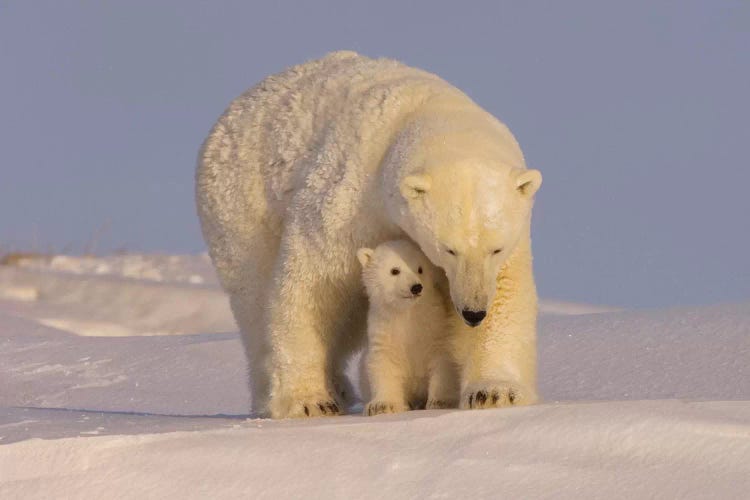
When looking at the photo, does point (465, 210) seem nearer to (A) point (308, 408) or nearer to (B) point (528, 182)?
(B) point (528, 182)

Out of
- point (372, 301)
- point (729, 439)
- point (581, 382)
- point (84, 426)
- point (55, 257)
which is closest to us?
point (729, 439)

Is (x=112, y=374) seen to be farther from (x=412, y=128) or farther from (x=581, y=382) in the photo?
(x=412, y=128)

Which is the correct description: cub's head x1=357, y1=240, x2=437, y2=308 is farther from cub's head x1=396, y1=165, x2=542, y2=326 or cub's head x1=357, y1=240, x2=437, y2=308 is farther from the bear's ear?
the bear's ear

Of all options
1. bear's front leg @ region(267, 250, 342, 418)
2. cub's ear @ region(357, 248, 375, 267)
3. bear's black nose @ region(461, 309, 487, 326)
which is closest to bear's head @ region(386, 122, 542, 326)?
bear's black nose @ region(461, 309, 487, 326)

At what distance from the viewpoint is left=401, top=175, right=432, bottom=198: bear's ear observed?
5.57 m

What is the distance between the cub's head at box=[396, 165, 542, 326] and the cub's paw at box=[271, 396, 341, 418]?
91cm

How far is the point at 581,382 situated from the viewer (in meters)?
8.44

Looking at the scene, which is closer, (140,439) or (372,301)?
(140,439)

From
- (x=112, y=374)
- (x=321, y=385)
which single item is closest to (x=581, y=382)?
(x=321, y=385)

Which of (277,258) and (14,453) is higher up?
(277,258)

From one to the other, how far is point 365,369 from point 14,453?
186 cm

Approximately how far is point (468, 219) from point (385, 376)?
0.80 metres

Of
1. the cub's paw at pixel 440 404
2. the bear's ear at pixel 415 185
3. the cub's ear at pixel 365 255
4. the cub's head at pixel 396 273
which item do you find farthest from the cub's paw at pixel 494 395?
the bear's ear at pixel 415 185

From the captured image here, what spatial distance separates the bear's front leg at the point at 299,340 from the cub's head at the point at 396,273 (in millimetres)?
315
